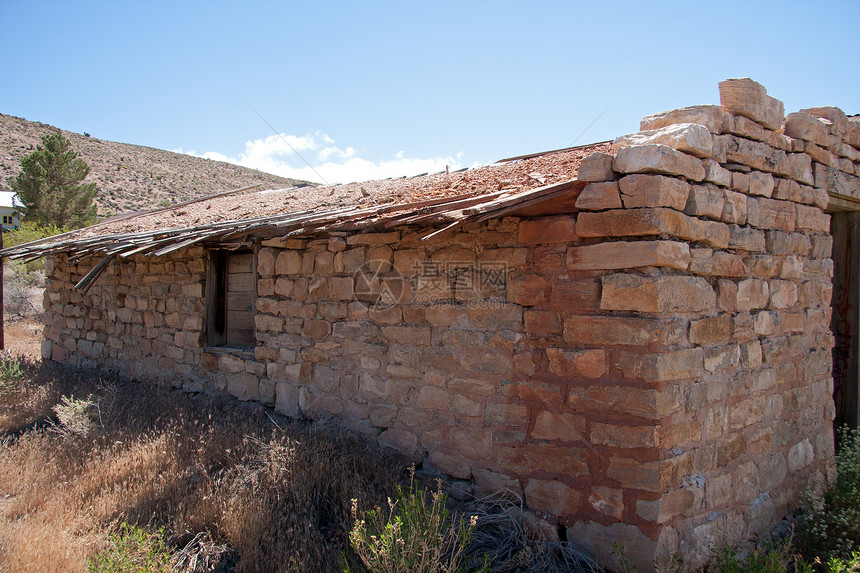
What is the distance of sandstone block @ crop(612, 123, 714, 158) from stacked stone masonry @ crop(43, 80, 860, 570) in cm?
1

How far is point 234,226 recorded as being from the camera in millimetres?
4727

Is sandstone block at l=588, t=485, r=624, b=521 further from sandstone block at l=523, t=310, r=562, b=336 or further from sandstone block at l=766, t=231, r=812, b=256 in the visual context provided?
sandstone block at l=766, t=231, r=812, b=256

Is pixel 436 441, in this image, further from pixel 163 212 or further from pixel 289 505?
pixel 163 212

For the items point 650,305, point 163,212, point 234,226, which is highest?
point 163,212

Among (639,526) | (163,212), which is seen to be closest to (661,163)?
(639,526)

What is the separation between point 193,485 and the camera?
A: 3777mm

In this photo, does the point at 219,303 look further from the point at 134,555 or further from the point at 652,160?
the point at 652,160

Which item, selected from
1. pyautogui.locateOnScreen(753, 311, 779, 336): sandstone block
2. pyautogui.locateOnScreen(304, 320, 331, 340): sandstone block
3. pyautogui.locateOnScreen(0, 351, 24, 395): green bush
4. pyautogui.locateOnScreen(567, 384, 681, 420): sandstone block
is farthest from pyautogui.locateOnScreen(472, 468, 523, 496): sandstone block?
pyautogui.locateOnScreen(0, 351, 24, 395): green bush

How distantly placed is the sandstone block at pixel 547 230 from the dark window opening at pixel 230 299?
10.5ft

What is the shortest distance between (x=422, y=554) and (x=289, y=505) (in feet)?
3.71

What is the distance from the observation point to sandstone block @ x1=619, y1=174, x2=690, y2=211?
115 inches

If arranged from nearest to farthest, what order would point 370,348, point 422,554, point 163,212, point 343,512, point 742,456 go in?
1. point 422,554
2. point 343,512
3. point 742,456
4. point 370,348
5. point 163,212

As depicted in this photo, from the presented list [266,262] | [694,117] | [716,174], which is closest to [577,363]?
[716,174]

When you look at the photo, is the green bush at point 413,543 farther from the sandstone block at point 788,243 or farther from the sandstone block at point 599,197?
the sandstone block at point 788,243
